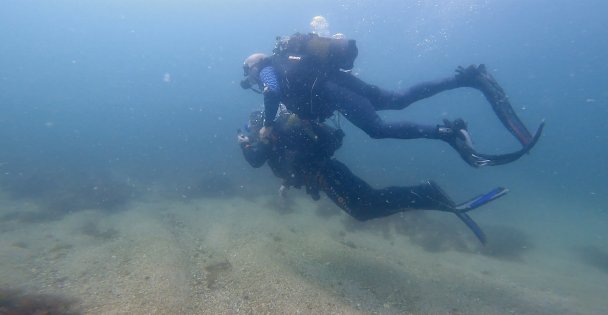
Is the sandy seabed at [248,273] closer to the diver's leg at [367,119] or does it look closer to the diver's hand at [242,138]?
the diver's hand at [242,138]

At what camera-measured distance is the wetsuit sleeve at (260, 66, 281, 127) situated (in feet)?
21.4

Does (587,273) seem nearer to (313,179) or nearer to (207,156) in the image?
(313,179)

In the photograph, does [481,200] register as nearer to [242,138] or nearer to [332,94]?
[332,94]

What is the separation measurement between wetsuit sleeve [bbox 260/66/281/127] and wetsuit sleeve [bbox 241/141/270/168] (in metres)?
0.49

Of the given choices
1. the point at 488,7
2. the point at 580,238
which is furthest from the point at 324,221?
the point at 488,7

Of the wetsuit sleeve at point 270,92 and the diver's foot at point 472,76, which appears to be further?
the diver's foot at point 472,76

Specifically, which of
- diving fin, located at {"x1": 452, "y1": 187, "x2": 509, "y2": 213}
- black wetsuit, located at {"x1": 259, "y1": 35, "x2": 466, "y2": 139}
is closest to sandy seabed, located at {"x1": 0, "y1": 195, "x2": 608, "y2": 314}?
diving fin, located at {"x1": 452, "y1": 187, "x2": 509, "y2": 213}

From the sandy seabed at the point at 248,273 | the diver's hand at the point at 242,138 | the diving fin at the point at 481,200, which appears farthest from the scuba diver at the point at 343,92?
the sandy seabed at the point at 248,273

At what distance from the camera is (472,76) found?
22.8ft

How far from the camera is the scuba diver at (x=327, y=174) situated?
21.5 feet

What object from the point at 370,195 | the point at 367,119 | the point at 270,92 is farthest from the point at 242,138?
the point at 370,195

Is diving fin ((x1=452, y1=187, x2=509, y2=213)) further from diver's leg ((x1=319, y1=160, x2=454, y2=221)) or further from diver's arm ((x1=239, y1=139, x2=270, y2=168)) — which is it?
diver's arm ((x1=239, y1=139, x2=270, y2=168))

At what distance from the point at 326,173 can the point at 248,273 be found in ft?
8.42

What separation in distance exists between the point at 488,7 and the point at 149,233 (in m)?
83.6
